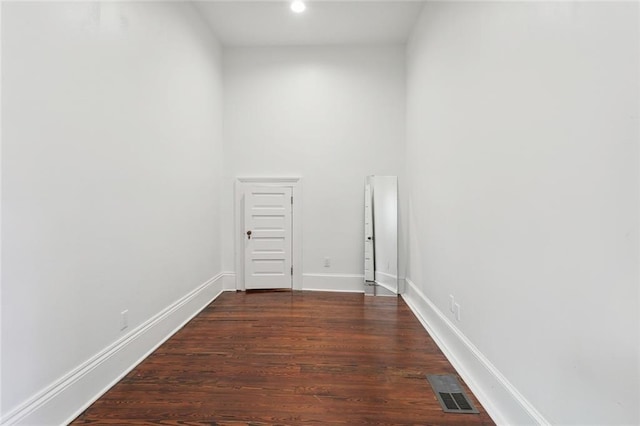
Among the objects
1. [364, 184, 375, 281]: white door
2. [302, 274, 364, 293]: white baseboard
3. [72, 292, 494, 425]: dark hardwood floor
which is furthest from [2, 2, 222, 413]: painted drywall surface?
[364, 184, 375, 281]: white door

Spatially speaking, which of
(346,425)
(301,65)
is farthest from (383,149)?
(346,425)

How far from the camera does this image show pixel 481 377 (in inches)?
74.4

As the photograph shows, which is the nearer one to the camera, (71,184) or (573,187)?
(573,187)

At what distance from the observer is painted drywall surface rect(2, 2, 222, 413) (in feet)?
4.66

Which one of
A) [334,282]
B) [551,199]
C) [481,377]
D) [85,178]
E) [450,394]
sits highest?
[85,178]

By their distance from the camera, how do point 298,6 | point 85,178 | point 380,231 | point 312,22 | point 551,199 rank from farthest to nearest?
point 380,231
point 312,22
point 298,6
point 85,178
point 551,199

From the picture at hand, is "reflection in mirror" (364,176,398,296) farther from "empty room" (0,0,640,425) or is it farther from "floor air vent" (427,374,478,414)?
"floor air vent" (427,374,478,414)

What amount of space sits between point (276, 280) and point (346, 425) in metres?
2.76

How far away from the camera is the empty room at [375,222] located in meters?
1.13

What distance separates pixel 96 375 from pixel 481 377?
98.2 inches

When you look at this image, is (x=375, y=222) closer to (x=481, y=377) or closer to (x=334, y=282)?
(x=334, y=282)

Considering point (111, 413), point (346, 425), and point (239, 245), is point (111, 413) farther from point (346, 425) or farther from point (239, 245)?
point (239, 245)

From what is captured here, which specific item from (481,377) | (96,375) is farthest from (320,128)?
(96,375)

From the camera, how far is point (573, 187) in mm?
1176
